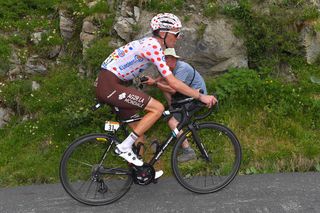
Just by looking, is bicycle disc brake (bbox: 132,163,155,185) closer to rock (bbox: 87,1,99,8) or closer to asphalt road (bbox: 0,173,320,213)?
asphalt road (bbox: 0,173,320,213)

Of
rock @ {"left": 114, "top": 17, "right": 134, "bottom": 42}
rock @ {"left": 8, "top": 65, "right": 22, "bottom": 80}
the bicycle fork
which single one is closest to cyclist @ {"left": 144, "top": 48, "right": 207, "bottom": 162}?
the bicycle fork

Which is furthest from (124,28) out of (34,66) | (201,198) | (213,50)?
(201,198)

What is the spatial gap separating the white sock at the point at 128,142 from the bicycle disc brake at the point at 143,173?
0.89 feet

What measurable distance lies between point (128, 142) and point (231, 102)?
2.75 m

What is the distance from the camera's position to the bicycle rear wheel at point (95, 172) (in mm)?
5094

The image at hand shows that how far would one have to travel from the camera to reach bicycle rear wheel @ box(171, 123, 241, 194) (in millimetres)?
5223

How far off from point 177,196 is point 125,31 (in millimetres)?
4102

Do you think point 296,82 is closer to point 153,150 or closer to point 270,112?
point 270,112

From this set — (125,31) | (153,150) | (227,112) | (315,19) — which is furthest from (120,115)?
(315,19)

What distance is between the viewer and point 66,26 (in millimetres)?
9367

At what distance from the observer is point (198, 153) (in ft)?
18.0

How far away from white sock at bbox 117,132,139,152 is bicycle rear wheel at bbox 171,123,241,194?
1.69ft

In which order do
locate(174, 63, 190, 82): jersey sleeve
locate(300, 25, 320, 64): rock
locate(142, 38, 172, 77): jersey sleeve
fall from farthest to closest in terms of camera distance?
locate(300, 25, 320, 64): rock
locate(174, 63, 190, 82): jersey sleeve
locate(142, 38, 172, 77): jersey sleeve

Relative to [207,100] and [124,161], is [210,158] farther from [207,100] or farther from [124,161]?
[124,161]
